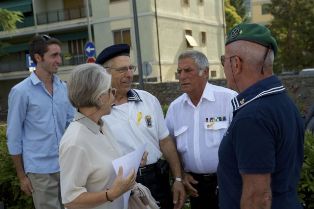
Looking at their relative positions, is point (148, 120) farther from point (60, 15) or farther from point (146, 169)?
point (60, 15)

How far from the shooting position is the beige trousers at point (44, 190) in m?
3.84

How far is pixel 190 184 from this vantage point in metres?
3.49

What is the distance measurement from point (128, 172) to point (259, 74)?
0.97 m

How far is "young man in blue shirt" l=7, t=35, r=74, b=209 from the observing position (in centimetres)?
383

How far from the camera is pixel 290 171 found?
7.01 ft

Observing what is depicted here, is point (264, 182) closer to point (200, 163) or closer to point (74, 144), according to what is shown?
point (74, 144)

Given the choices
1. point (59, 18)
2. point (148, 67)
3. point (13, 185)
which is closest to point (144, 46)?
point (59, 18)

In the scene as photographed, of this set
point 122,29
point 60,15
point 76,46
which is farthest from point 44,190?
point 60,15

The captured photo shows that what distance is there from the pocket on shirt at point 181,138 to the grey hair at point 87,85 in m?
1.13

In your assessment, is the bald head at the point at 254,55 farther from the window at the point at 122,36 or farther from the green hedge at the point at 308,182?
the window at the point at 122,36

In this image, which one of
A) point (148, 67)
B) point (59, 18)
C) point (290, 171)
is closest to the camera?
point (290, 171)

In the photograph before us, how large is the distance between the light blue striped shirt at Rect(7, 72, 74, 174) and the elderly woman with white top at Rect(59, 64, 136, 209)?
1355 mm

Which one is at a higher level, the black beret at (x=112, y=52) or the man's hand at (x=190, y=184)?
the black beret at (x=112, y=52)

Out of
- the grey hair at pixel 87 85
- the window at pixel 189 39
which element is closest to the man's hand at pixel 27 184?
the grey hair at pixel 87 85
